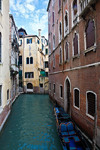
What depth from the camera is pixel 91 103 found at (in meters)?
5.80

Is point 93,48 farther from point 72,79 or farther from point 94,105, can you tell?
point 72,79

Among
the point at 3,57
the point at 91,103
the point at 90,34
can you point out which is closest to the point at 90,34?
the point at 90,34

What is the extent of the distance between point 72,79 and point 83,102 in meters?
2.12

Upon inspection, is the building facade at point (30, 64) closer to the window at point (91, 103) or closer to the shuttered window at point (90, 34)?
the window at point (91, 103)

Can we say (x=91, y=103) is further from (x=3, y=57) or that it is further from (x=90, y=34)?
(x=3, y=57)

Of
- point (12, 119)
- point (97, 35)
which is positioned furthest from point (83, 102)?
point (12, 119)

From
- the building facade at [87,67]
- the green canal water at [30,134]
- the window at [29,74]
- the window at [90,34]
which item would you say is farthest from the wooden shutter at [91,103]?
the window at [29,74]

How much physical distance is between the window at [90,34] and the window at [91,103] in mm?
2469

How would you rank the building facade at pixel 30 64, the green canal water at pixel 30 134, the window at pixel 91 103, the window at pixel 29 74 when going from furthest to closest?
the window at pixel 29 74
the building facade at pixel 30 64
the green canal water at pixel 30 134
the window at pixel 91 103

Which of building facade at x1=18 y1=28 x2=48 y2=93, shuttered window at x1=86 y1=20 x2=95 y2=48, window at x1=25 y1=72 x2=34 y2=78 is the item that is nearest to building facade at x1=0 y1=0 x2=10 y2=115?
shuttered window at x1=86 y1=20 x2=95 y2=48

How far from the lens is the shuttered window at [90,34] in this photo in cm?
567

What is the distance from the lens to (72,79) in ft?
27.0

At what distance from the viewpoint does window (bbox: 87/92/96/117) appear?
5617 mm

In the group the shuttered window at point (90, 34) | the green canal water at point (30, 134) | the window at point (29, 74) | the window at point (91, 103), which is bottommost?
the green canal water at point (30, 134)
